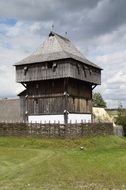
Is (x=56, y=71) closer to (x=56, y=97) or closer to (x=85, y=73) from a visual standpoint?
(x=56, y=97)

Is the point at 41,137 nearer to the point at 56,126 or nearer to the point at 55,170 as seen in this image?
the point at 56,126

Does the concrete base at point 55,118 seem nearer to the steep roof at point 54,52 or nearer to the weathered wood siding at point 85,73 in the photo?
the weathered wood siding at point 85,73

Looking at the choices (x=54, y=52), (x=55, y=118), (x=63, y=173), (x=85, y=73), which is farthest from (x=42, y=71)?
(x=63, y=173)

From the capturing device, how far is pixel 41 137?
3997cm

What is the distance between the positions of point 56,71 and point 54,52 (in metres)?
3.23

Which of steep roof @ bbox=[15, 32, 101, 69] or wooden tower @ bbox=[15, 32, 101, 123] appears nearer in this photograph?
wooden tower @ bbox=[15, 32, 101, 123]

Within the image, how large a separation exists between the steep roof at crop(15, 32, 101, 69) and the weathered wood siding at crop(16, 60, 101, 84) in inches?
24.8

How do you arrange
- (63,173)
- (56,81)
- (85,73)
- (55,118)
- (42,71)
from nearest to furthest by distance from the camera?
1. (63,173)
2. (55,118)
3. (56,81)
4. (42,71)
5. (85,73)

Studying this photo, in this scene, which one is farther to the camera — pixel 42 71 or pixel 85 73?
pixel 85 73

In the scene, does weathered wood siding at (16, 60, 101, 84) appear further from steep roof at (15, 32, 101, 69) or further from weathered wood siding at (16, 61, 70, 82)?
steep roof at (15, 32, 101, 69)

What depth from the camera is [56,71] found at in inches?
1839

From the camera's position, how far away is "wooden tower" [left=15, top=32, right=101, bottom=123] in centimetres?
4662

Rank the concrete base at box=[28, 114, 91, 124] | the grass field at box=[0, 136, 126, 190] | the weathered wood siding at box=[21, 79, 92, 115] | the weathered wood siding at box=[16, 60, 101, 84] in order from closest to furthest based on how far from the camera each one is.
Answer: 1. the grass field at box=[0, 136, 126, 190]
2. the weathered wood siding at box=[16, 60, 101, 84]
3. the concrete base at box=[28, 114, 91, 124]
4. the weathered wood siding at box=[21, 79, 92, 115]

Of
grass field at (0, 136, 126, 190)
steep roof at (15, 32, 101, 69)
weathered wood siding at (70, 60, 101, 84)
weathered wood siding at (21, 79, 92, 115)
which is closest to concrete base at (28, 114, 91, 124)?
weathered wood siding at (21, 79, 92, 115)
